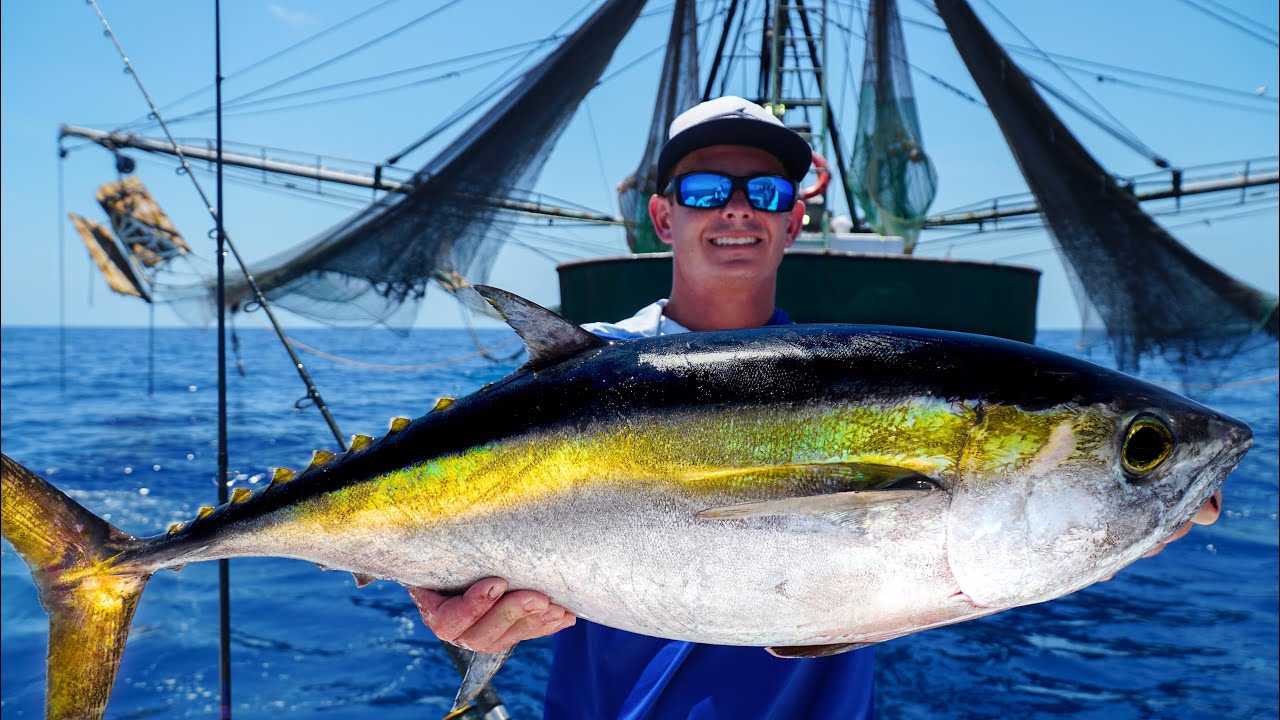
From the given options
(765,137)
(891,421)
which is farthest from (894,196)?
(891,421)

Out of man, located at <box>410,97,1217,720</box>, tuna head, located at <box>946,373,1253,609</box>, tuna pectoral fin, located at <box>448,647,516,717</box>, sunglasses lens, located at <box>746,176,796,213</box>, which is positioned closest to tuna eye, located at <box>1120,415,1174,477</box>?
tuna head, located at <box>946,373,1253,609</box>

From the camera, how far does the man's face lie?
2348 mm

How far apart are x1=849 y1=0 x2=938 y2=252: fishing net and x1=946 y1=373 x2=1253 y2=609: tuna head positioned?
9.20m

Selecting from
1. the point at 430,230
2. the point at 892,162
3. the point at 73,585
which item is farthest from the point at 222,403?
the point at 892,162

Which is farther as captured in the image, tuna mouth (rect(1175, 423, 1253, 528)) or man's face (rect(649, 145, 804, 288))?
man's face (rect(649, 145, 804, 288))

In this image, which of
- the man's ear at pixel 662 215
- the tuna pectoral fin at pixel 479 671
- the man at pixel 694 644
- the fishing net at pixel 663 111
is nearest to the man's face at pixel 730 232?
the man at pixel 694 644

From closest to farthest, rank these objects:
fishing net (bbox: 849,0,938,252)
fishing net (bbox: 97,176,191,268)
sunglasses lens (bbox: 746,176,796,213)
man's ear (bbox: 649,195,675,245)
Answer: sunglasses lens (bbox: 746,176,796,213) → man's ear (bbox: 649,195,675,245) → fishing net (bbox: 97,176,191,268) → fishing net (bbox: 849,0,938,252)

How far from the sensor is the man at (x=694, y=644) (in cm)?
164

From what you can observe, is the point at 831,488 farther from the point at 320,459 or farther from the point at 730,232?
the point at 730,232

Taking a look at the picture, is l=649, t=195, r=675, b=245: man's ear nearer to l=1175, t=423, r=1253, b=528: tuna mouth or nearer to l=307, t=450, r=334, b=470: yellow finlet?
l=307, t=450, r=334, b=470: yellow finlet

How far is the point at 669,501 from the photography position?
1354mm

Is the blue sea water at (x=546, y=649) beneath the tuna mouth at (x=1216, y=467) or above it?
beneath

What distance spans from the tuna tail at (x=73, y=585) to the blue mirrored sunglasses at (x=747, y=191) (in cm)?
164

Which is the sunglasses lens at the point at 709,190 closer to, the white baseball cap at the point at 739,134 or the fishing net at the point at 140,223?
the white baseball cap at the point at 739,134
